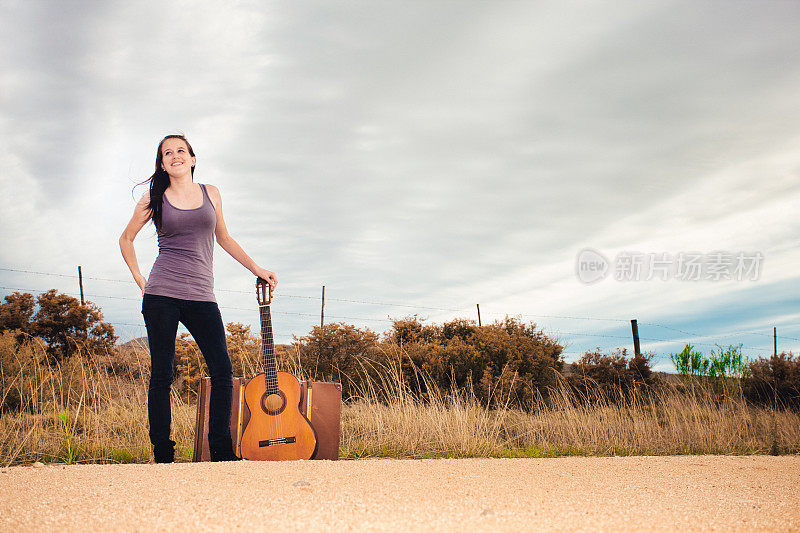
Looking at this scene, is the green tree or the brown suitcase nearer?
Result: the brown suitcase

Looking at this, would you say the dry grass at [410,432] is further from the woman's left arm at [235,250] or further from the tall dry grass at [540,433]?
the woman's left arm at [235,250]

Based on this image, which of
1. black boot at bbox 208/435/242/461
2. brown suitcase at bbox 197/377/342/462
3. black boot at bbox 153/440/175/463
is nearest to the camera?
black boot at bbox 153/440/175/463

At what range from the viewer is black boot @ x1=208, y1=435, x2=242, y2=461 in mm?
4164

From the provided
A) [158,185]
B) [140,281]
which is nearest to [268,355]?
[140,281]

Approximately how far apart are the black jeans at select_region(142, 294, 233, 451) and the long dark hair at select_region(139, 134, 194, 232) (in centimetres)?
59

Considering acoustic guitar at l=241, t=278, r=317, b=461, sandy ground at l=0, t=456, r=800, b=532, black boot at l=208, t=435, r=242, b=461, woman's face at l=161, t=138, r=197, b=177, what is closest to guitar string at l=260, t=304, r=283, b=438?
acoustic guitar at l=241, t=278, r=317, b=461

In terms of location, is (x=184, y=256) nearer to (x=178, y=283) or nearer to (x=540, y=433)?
(x=178, y=283)

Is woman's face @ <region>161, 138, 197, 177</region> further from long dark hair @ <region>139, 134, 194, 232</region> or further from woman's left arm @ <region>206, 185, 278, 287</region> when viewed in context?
woman's left arm @ <region>206, 185, 278, 287</region>

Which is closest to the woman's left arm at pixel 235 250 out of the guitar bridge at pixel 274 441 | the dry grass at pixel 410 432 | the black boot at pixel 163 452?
the guitar bridge at pixel 274 441

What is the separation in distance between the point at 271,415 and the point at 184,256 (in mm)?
1382

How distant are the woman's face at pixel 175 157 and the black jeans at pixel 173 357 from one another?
97 cm

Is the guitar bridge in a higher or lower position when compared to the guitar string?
lower

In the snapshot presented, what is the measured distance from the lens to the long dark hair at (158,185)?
13.4ft

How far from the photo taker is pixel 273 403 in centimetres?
441
